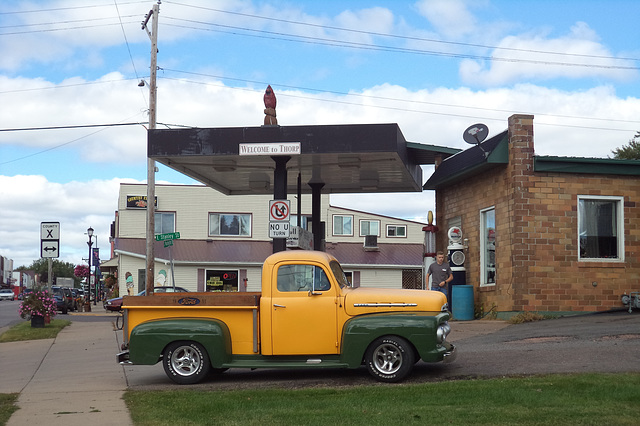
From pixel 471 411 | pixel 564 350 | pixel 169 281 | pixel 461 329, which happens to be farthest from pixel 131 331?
pixel 169 281

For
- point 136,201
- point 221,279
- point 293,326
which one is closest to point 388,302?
point 293,326

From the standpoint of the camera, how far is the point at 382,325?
10.7m

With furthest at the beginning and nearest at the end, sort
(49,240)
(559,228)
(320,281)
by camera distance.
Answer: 1. (49,240)
2. (559,228)
3. (320,281)

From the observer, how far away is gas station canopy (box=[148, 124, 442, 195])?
16953 millimetres

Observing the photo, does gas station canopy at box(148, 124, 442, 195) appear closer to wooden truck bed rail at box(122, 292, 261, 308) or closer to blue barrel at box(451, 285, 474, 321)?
blue barrel at box(451, 285, 474, 321)

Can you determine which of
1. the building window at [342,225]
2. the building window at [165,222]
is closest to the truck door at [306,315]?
the building window at [165,222]

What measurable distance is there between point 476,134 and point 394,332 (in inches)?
406

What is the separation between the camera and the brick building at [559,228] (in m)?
18.5

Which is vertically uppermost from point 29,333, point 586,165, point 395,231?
point 586,165

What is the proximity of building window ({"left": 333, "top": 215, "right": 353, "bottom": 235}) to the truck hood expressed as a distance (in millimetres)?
35794

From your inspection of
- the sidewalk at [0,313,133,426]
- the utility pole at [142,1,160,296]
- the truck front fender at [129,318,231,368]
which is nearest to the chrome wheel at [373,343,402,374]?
the truck front fender at [129,318,231,368]

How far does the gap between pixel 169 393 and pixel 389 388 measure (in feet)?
9.40

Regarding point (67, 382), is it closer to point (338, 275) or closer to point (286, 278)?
point (286, 278)

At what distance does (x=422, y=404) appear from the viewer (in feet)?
28.9
